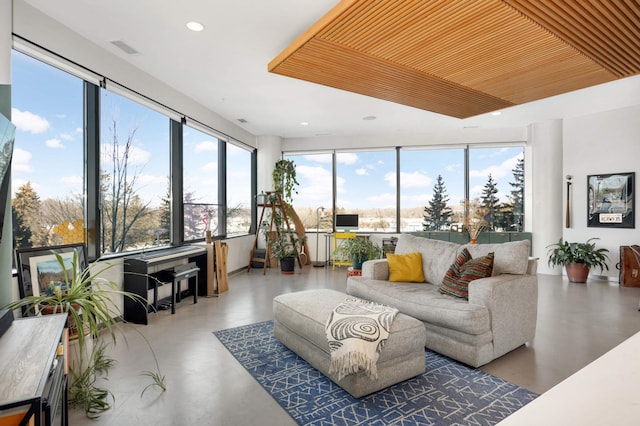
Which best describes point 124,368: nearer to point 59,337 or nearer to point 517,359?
point 59,337

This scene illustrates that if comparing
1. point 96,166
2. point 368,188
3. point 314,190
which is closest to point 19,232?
point 96,166

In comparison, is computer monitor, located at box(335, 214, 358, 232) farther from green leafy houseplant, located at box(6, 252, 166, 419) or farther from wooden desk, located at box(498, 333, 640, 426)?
wooden desk, located at box(498, 333, 640, 426)

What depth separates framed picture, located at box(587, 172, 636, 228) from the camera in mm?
5805

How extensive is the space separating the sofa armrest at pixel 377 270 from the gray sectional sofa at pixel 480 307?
23 cm

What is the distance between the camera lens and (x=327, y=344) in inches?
96.0

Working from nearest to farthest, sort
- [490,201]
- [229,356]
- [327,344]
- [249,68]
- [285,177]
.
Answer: [327,344] < [229,356] < [249,68] < [490,201] < [285,177]

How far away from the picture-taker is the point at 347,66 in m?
3.56

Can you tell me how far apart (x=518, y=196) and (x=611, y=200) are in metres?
1.60

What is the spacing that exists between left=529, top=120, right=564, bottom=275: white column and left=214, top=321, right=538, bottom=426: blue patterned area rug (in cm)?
510

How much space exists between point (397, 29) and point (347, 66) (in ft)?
2.68

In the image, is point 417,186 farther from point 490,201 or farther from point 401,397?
point 401,397

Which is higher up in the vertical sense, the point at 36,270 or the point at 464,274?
the point at 36,270

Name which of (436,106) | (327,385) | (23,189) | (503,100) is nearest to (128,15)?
(23,189)

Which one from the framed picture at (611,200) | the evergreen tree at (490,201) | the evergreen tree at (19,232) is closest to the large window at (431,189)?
the evergreen tree at (490,201)
